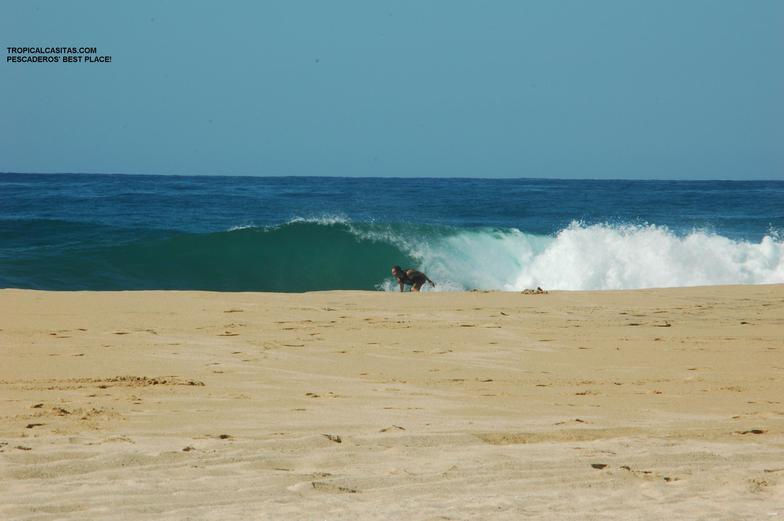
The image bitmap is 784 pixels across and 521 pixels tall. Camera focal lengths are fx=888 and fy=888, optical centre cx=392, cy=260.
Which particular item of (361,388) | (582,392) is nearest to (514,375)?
(582,392)

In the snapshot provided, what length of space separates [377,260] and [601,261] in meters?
4.89

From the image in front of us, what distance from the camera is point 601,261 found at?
→ 17.5 m

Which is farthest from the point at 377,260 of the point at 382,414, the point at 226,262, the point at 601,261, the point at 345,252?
the point at 382,414

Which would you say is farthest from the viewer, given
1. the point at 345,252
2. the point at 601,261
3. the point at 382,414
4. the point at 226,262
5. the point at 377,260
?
the point at 345,252

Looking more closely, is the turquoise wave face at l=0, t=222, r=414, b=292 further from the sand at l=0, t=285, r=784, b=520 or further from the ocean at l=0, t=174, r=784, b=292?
the sand at l=0, t=285, r=784, b=520

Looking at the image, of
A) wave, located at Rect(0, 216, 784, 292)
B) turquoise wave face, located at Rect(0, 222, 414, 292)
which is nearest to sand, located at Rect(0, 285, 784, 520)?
turquoise wave face, located at Rect(0, 222, 414, 292)

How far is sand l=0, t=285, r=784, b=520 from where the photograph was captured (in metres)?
3.34

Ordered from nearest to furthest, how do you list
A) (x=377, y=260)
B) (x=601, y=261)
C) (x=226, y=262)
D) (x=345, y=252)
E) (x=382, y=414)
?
1. (x=382, y=414)
2. (x=601, y=261)
3. (x=226, y=262)
4. (x=377, y=260)
5. (x=345, y=252)

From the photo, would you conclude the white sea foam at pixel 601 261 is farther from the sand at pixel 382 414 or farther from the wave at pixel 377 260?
the sand at pixel 382 414

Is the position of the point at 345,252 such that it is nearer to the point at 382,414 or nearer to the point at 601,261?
the point at 601,261

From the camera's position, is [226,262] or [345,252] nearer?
[226,262]

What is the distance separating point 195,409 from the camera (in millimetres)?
4809

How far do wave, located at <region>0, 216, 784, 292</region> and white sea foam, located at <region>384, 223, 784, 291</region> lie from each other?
3 cm

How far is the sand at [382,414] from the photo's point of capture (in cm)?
334
